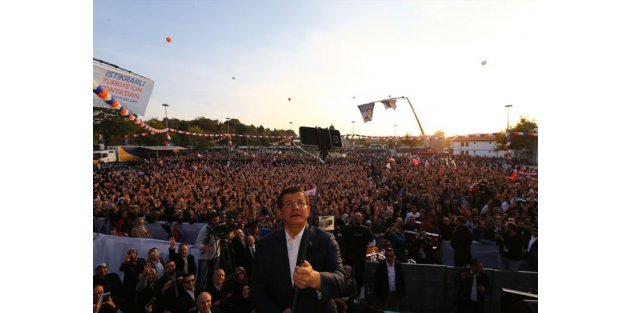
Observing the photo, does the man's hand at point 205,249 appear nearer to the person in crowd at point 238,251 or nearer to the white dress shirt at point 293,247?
the person in crowd at point 238,251

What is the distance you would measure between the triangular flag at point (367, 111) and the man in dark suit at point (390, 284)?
598 inches

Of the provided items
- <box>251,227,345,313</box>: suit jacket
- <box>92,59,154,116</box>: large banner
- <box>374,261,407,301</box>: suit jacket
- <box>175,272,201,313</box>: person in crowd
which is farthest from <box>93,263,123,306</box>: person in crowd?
<box>92,59,154,116</box>: large banner

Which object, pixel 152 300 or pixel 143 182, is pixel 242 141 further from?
pixel 152 300

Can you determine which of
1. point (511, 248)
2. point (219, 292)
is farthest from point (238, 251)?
point (511, 248)

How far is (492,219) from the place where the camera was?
848cm

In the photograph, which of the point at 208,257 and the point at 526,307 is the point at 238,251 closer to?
the point at 208,257

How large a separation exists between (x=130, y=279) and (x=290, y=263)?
418cm

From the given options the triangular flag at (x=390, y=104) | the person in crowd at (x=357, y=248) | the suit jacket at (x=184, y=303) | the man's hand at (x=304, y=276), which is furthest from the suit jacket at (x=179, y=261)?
the triangular flag at (x=390, y=104)

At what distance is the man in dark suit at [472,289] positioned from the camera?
5.56 m

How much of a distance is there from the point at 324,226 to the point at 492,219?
172 inches

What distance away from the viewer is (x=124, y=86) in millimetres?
11375

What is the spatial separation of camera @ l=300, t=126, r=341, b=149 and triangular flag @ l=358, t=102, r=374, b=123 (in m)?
18.4

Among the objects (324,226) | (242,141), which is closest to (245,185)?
(324,226)

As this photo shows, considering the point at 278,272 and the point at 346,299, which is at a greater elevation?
the point at 278,272
